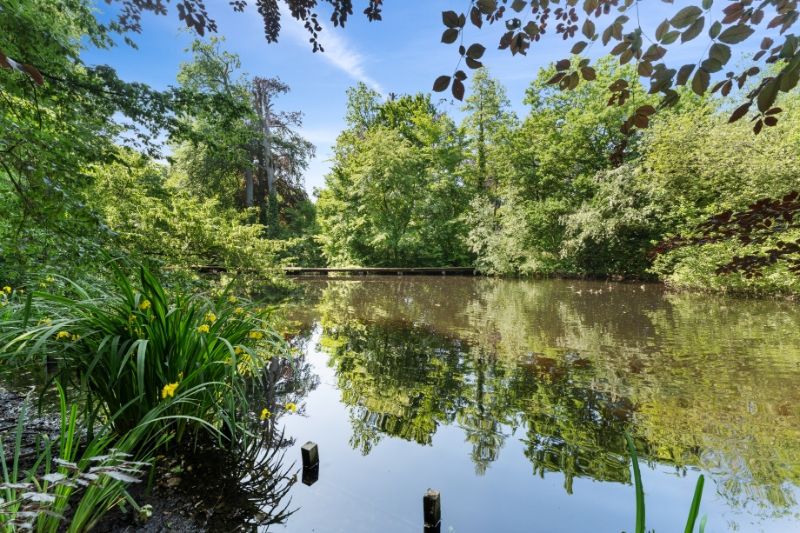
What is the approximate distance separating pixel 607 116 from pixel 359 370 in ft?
48.4

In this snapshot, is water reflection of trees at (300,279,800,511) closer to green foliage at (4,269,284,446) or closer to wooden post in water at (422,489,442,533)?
wooden post in water at (422,489,442,533)

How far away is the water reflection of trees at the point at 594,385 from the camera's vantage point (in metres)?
2.76

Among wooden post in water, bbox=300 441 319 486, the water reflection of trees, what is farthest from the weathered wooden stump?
the water reflection of trees

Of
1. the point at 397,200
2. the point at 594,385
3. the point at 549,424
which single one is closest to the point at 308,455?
the point at 549,424

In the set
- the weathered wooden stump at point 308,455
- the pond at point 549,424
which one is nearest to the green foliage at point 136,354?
the weathered wooden stump at point 308,455

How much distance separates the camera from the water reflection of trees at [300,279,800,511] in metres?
2.76

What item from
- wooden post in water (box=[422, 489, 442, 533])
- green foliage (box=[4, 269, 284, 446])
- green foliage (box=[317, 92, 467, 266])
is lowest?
wooden post in water (box=[422, 489, 442, 533])

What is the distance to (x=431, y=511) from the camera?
1965mm

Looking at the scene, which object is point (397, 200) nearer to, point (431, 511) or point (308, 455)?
point (308, 455)

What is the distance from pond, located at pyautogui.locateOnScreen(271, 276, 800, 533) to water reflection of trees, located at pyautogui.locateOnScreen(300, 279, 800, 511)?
18mm

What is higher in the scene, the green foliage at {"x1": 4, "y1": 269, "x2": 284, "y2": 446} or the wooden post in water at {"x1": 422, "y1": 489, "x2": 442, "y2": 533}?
the green foliage at {"x1": 4, "y1": 269, "x2": 284, "y2": 446}

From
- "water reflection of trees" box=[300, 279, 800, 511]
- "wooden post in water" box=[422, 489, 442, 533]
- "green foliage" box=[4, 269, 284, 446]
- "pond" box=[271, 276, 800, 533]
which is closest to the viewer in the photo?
"green foliage" box=[4, 269, 284, 446]

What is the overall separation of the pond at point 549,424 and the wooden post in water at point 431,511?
9 centimetres

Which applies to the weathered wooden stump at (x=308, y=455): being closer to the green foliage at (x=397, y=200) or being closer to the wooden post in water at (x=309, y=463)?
the wooden post in water at (x=309, y=463)
